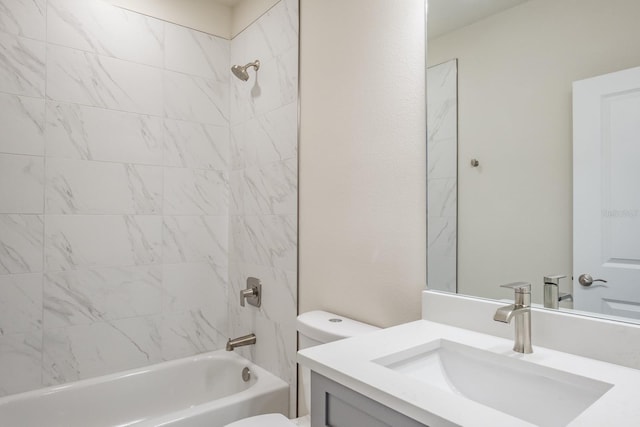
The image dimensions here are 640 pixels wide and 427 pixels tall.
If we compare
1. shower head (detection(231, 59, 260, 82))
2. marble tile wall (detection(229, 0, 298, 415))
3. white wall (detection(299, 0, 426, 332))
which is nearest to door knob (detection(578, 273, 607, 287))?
white wall (detection(299, 0, 426, 332))

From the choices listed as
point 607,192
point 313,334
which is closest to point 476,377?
point 607,192

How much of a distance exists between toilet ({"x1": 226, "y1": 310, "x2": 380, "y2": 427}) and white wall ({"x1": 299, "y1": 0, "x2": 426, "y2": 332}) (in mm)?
83

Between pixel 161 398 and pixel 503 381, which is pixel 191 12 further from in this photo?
pixel 503 381

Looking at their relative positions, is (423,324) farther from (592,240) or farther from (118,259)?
(118,259)

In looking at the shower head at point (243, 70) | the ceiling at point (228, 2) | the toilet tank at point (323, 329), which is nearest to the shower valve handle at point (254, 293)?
the toilet tank at point (323, 329)

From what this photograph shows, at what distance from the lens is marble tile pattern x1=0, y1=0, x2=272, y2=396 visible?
74.8 inches

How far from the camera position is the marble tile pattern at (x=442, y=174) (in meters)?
1.28

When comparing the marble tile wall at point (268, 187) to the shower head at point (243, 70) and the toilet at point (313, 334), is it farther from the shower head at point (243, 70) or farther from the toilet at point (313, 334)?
the toilet at point (313, 334)

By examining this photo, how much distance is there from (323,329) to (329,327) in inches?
1.1

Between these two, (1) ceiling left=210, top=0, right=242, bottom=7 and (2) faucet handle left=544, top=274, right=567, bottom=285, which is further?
(1) ceiling left=210, top=0, right=242, bottom=7

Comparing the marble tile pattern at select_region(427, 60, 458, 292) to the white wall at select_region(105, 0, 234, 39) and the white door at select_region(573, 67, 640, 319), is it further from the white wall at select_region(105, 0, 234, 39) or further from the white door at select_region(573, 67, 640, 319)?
the white wall at select_region(105, 0, 234, 39)

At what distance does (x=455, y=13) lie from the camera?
4.17 feet

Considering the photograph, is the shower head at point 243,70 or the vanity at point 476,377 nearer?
the vanity at point 476,377

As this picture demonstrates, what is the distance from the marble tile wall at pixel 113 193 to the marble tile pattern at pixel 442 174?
0.82m
